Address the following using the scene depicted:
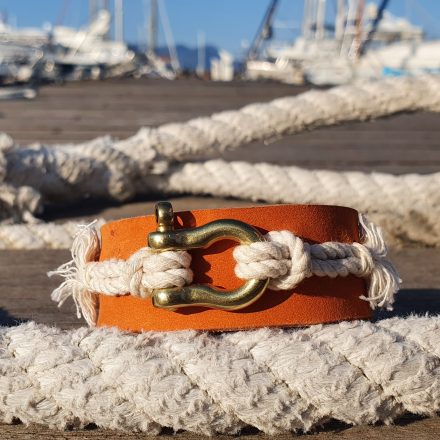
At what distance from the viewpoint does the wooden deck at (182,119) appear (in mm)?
1209

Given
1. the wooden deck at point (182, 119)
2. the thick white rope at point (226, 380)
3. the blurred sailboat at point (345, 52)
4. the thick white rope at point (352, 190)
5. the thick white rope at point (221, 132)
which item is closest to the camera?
the thick white rope at point (226, 380)

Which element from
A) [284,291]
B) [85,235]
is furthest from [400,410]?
[85,235]

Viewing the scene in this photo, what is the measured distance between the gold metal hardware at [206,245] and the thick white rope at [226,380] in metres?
0.05

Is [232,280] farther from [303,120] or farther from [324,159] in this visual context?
[324,159]

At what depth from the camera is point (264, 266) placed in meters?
0.83

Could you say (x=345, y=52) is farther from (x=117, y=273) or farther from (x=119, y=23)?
(x=117, y=273)

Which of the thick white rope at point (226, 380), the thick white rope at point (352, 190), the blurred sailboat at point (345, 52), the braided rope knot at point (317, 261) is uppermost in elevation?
the blurred sailboat at point (345, 52)

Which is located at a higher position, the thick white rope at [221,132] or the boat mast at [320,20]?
the boat mast at [320,20]

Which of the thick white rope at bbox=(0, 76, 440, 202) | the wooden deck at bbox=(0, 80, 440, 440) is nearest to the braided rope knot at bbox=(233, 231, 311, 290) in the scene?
the wooden deck at bbox=(0, 80, 440, 440)

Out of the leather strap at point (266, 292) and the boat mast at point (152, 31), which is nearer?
the leather strap at point (266, 292)

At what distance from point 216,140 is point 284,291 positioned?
1331 millimetres

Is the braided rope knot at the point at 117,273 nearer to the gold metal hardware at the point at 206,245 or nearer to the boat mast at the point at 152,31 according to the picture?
the gold metal hardware at the point at 206,245

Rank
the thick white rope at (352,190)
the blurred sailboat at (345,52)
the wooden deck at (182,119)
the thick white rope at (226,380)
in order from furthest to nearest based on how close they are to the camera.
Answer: the blurred sailboat at (345,52)
the thick white rope at (352,190)
the wooden deck at (182,119)
the thick white rope at (226,380)

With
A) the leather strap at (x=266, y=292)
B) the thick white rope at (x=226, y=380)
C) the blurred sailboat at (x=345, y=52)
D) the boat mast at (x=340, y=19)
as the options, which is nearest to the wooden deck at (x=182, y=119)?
the thick white rope at (x=226, y=380)
